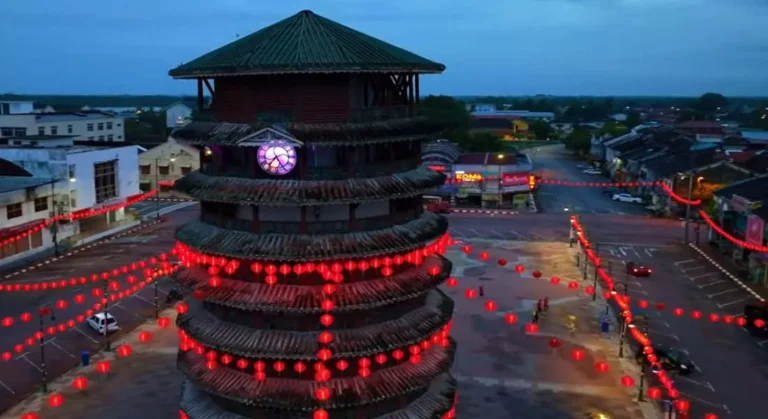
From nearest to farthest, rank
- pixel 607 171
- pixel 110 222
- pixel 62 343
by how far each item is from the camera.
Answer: pixel 62 343, pixel 110 222, pixel 607 171

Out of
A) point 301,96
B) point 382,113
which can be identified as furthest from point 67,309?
point 382,113

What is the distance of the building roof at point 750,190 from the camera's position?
7300 cm

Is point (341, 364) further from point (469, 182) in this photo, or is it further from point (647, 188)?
point (647, 188)

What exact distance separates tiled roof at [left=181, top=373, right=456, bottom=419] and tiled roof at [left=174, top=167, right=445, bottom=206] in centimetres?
795

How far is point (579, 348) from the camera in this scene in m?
48.8

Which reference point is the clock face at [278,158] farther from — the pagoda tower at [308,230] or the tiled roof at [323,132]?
the tiled roof at [323,132]

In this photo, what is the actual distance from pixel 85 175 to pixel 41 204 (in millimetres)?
6754

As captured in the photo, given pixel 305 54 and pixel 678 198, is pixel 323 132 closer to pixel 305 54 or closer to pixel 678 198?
pixel 305 54

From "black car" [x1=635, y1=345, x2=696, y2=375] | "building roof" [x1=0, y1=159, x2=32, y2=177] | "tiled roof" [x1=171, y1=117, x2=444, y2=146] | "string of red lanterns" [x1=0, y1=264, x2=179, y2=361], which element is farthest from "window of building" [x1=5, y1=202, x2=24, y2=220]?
"black car" [x1=635, y1=345, x2=696, y2=375]

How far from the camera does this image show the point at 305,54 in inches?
911

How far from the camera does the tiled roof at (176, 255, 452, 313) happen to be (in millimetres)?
23469

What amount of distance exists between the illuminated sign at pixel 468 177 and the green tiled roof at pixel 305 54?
260ft

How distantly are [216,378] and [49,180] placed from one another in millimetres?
58369

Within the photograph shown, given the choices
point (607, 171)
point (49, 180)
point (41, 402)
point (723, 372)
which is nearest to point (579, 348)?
point (723, 372)
